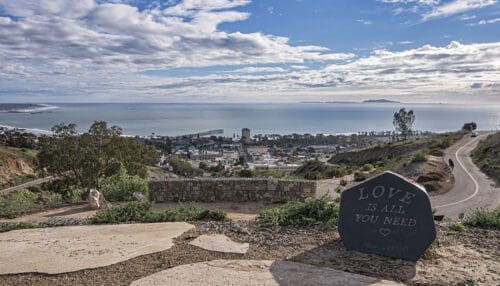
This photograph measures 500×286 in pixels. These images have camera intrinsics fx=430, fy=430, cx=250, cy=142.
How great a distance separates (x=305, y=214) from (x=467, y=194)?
16.4 m

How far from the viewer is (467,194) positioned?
21.1 meters

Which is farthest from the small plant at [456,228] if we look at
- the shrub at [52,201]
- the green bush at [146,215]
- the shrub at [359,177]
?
the shrub at [359,177]

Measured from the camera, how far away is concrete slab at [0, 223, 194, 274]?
19.0 ft

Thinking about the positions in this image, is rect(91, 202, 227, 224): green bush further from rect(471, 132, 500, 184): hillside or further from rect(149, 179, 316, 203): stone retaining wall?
rect(471, 132, 500, 184): hillside

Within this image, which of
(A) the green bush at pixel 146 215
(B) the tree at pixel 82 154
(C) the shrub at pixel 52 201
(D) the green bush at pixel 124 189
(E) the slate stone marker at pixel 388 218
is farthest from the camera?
(B) the tree at pixel 82 154

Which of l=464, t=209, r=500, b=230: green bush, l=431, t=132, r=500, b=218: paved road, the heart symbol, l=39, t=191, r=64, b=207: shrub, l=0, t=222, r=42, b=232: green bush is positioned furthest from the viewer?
l=431, t=132, r=500, b=218: paved road

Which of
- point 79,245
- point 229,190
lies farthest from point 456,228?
point 229,190

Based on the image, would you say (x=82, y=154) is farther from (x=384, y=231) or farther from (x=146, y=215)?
(x=384, y=231)

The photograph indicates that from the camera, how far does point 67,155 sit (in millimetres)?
15992

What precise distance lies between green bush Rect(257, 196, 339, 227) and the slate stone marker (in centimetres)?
132

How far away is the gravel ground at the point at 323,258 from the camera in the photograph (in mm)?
A: 5328

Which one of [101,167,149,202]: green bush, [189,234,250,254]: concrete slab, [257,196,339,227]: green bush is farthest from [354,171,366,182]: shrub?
[189,234,250,254]: concrete slab

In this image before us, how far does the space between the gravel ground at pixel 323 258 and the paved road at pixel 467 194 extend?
9553 millimetres

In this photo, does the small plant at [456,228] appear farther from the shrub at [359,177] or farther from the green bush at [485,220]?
the shrub at [359,177]
